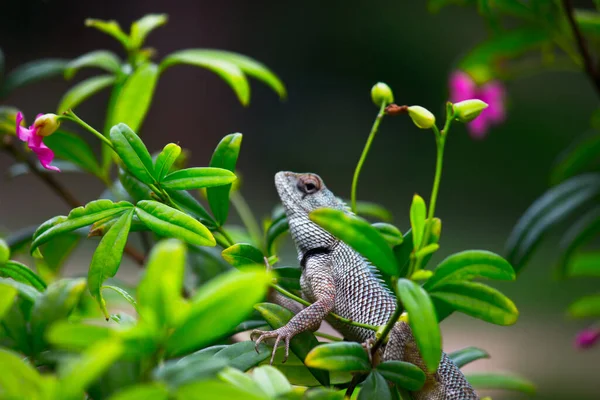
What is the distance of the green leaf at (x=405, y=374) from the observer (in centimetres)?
51

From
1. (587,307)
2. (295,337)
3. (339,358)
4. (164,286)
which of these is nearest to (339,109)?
(587,307)

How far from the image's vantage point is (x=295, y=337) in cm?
59

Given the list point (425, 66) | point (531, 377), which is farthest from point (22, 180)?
point (531, 377)

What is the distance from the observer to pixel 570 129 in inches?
142

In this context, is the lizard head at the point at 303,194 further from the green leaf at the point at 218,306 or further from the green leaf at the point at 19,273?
the green leaf at the point at 218,306

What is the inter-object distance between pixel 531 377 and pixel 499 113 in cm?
150

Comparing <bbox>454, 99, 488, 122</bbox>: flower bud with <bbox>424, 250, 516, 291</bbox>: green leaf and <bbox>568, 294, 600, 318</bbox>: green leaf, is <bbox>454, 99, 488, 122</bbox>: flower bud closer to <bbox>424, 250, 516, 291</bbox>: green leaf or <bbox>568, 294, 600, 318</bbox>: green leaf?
<bbox>424, 250, 516, 291</bbox>: green leaf

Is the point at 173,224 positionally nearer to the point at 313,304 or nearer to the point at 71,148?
the point at 313,304

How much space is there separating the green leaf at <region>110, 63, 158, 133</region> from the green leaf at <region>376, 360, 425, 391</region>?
0.49 m

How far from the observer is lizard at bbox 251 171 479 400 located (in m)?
0.62

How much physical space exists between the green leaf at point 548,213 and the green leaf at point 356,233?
0.56 metres

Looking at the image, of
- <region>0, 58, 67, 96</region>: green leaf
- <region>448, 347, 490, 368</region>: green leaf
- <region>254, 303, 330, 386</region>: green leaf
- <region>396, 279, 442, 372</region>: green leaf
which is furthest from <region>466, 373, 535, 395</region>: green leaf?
<region>0, 58, 67, 96</region>: green leaf

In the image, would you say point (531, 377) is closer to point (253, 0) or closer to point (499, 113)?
point (499, 113)

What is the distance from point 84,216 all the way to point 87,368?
10.1 inches
